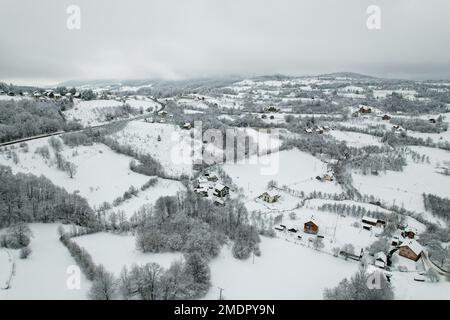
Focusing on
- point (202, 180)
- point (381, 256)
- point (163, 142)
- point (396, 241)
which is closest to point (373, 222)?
point (396, 241)

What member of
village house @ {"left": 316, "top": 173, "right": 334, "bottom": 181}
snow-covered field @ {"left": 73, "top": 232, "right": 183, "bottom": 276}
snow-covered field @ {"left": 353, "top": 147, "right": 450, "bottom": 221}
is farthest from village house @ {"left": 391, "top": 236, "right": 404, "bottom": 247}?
snow-covered field @ {"left": 73, "top": 232, "right": 183, "bottom": 276}

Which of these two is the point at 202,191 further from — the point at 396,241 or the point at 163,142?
the point at 396,241

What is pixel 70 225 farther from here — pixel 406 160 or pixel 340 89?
pixel 340 89

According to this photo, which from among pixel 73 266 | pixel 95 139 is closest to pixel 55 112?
pixel 95 139

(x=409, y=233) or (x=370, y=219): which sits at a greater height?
(x=370, y=219)

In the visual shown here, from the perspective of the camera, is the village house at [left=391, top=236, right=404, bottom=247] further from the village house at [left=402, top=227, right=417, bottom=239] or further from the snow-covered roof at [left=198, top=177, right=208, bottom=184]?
the snow-covered roof at [left=198, top=177, right=208, bottom=184]
